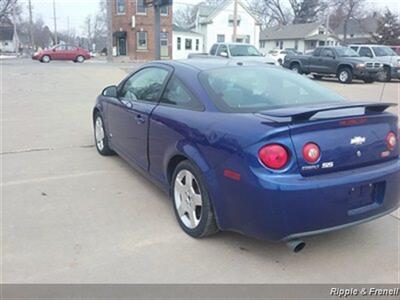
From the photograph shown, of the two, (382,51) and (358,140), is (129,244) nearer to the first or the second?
(358,140)

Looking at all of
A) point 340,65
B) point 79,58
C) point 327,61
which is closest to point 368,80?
point 340,65

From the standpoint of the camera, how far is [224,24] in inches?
1959

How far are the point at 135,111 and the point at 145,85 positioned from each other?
1.22ft

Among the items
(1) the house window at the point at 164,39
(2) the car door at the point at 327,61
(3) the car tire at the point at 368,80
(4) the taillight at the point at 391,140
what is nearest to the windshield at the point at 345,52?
(2) the car door at the point at 327,61

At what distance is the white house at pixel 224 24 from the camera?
49.0m

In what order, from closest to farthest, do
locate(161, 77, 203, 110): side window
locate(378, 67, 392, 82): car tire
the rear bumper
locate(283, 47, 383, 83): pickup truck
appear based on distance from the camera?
the rear bumper, locate(161, 77, 203, 110): side window, locate(283, 47, 383, 83): pickup truck, locate(378, 67, 392, 82): car tire

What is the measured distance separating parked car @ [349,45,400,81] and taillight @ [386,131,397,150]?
18.2 metres

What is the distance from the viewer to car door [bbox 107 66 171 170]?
14.7 feet

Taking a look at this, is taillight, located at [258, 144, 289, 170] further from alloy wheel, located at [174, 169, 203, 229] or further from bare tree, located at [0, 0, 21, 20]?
bare tree, located at [0, 0, 21, 20]

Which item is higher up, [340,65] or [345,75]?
[340,65]

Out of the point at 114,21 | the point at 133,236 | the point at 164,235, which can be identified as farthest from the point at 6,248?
the point at 114,21

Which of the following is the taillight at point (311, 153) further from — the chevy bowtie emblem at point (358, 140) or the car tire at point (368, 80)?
the car tire at point (368, 80)

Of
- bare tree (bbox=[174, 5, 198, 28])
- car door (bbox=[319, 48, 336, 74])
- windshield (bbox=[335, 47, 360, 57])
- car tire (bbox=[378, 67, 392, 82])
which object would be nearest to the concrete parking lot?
car door (bbox=[319, 48, 336, 74])

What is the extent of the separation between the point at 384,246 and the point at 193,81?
2.19m
